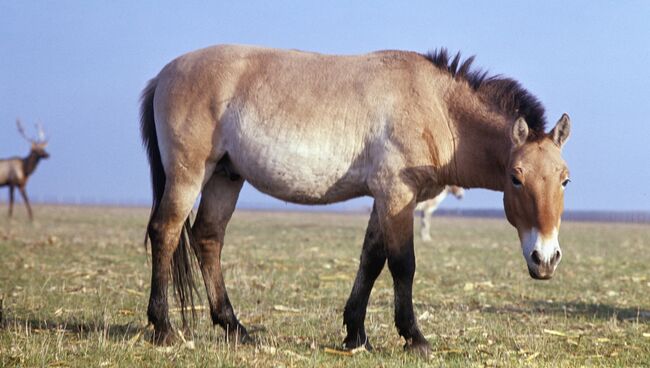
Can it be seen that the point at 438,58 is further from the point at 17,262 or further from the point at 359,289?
the point at 17,262

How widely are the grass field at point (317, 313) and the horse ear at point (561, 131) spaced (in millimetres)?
1864

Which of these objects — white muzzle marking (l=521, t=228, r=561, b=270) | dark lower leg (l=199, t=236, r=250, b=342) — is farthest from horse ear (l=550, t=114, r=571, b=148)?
dark lower leg (l=199, t=236, r=250, b=342)

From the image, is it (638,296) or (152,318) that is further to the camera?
(638,296)

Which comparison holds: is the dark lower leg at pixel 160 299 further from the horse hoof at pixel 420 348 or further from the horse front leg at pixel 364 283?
the horse hoof at pixel 420 348

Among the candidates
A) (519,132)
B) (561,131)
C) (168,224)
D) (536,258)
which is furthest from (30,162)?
(536,258)

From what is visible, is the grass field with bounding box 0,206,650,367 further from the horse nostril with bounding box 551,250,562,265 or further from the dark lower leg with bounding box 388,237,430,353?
the horse nostril with bounding box 551,250,562,265

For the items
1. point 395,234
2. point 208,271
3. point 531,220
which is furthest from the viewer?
point 208,271

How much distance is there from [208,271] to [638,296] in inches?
299

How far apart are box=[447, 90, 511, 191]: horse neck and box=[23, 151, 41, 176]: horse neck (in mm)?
33827

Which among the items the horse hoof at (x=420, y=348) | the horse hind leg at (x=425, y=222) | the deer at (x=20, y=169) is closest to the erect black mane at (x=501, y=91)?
the horse hoof at (x=420, y=348)

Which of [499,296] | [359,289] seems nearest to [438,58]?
[359,289]

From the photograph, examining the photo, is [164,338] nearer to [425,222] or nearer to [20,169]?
[425,222]

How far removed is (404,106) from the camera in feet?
23.8

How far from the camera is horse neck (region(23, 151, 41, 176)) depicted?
37.8m
